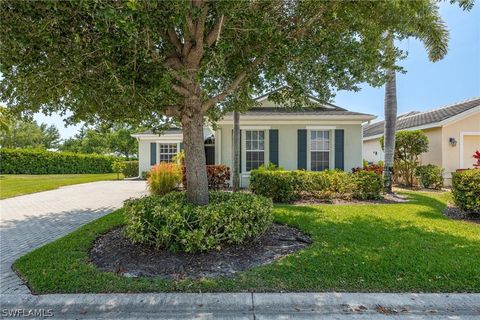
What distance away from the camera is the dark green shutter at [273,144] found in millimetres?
12727

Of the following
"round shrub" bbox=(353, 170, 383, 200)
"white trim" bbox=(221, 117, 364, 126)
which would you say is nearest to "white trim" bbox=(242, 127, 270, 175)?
"white trim" bbox=(221, 117, 364, 126)

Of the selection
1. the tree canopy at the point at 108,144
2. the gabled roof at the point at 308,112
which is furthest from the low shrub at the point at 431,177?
the tree canopy at the point at 108,144

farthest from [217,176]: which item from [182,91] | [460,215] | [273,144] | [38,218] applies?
[460,215]

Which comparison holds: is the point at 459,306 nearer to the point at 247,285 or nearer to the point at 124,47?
the point at 247,285

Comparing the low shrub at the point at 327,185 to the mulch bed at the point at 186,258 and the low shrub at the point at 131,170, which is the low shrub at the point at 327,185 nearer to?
the mulch bed at the point at 186,258

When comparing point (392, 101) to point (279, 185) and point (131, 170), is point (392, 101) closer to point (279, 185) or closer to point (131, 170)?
point (279, 185)

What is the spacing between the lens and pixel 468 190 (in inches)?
287

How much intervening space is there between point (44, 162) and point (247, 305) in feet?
92.5

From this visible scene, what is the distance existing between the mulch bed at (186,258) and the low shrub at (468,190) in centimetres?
500

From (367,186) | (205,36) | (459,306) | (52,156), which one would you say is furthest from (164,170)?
(52,156)

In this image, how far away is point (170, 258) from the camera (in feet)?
14.6

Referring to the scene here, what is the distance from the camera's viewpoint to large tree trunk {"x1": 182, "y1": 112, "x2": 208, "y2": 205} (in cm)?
535

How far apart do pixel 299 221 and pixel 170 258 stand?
341 cm

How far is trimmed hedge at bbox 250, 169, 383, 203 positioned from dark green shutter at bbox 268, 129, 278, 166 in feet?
8.95
